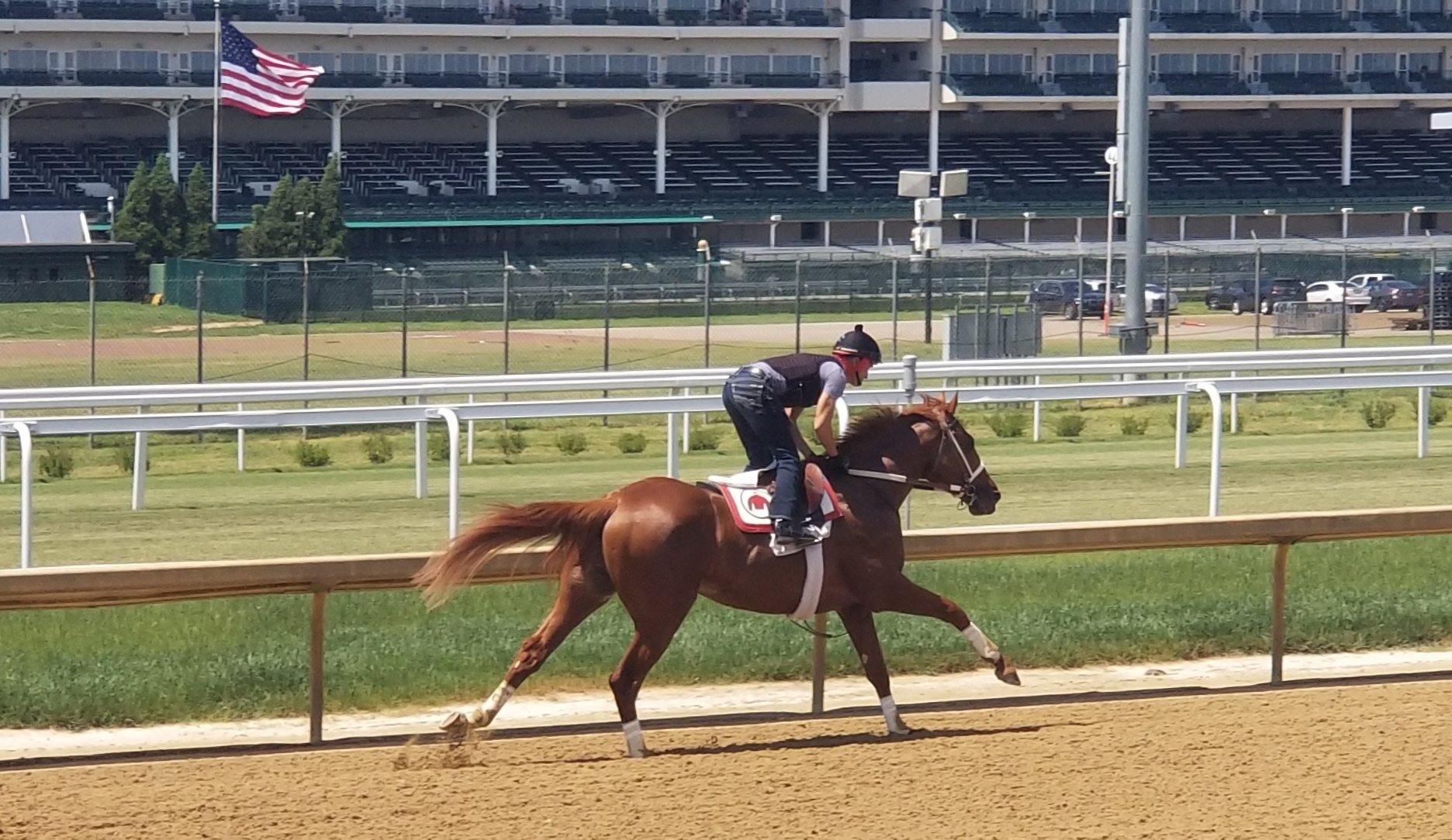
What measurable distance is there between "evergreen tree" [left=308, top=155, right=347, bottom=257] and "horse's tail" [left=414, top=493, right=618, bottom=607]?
1642 inches

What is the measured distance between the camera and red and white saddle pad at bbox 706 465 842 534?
7.94 metres

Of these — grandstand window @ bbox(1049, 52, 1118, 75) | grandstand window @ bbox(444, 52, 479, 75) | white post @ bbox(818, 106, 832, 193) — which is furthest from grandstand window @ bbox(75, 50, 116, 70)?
grandstand window @ bbox(1049, 52, 1118, 75)

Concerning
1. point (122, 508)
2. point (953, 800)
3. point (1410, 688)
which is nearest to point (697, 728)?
point (953, 800)

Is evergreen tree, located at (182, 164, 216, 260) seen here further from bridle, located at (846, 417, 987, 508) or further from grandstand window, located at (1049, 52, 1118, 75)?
bridle, located at (846, 417, 987, 508)

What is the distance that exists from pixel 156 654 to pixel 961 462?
12.3 feet

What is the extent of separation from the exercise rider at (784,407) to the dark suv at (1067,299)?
3305 cm

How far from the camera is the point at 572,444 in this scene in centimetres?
2031

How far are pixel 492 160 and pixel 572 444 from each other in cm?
4084

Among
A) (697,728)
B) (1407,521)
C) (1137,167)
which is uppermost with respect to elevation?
(1137,167)

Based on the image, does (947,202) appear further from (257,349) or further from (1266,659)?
(1266,659)

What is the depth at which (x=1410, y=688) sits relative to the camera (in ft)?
30.1

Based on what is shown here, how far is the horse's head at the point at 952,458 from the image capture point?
8586mm

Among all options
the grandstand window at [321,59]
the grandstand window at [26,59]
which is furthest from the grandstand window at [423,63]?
the grandstand window at [26,59]

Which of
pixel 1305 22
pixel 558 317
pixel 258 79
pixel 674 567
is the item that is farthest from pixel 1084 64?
pixel 674 567
